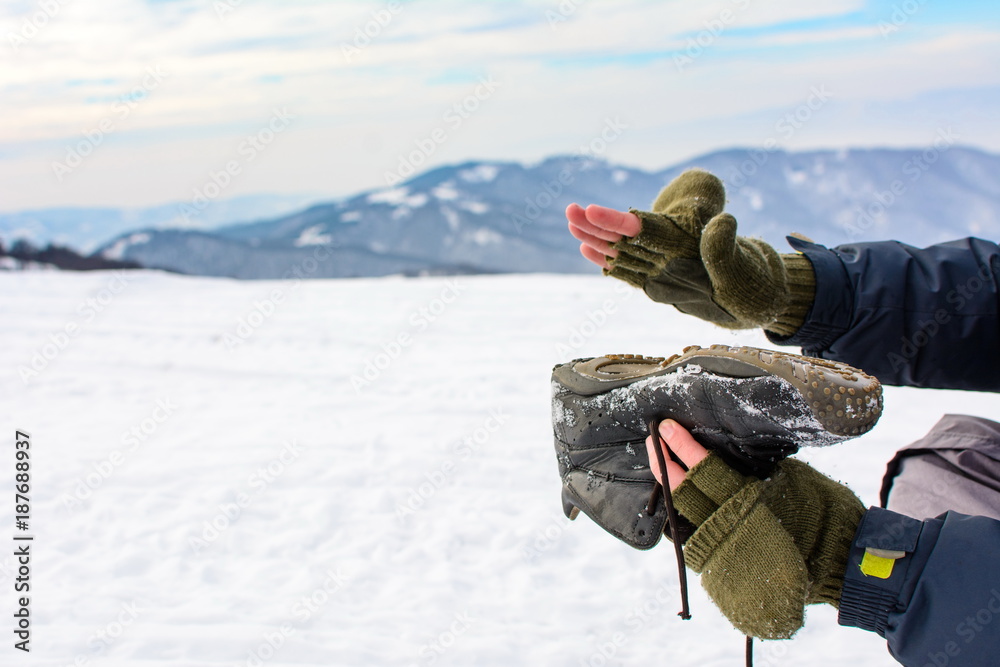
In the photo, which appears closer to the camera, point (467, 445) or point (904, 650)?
point (904, 650)

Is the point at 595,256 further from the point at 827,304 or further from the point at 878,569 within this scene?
the point at 878,569

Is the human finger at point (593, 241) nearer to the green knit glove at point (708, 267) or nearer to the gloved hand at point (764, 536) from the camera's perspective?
the green knit glove at point (708, 267)

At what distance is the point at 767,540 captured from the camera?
1.25 m

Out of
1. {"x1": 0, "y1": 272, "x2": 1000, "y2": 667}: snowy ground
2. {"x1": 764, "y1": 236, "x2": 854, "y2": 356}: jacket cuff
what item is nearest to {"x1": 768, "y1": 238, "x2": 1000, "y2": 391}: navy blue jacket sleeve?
{"x1": 764, "y1": 236, "x2": 854, "y2": 356}: jacket cuff

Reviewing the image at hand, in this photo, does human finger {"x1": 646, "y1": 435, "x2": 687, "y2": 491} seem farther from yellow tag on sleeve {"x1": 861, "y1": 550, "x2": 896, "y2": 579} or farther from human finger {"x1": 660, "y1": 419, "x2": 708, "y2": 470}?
yellow tag on sleeve {"x1": 861, "y1": 550, "x2": 896, "y2": 579}

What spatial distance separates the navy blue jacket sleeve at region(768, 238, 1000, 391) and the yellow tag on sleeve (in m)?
0.81

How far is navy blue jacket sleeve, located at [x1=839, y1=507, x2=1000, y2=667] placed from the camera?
3.82 feet

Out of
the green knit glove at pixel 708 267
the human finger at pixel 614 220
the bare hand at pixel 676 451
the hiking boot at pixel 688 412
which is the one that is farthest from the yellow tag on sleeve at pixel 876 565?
the human finger at pixel 614 220

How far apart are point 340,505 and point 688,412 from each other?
80.6 inches

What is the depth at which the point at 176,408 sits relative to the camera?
4.30m

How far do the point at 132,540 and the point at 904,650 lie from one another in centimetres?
268

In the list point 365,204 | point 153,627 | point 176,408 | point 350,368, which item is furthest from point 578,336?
point 365,204

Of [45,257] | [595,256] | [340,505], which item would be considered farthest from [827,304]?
[45,257]

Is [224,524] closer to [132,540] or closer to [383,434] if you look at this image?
[132,540]
